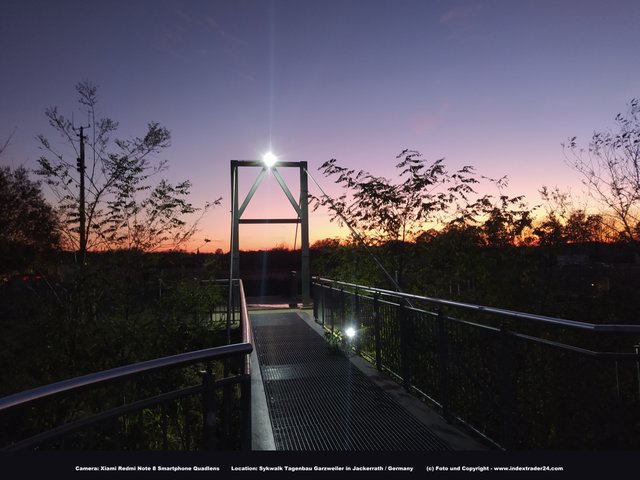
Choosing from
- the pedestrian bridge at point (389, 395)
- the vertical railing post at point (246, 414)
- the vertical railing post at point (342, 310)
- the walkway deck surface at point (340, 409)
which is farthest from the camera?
the vertical railing post at point (342, 310)

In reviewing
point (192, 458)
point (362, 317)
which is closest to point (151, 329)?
point (362, 317)

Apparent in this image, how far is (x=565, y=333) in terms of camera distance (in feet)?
17.1

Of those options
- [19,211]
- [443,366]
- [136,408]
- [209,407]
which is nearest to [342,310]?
[443,366]

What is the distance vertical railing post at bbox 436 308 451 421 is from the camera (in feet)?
12.1

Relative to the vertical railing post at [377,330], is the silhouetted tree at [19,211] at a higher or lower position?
higher

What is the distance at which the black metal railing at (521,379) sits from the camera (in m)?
2.51

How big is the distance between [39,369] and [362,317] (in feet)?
13.8

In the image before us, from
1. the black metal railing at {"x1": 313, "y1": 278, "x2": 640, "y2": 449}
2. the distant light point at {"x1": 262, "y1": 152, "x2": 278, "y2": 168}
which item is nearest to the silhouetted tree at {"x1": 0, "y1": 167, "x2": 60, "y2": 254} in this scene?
the distant light point at {"x1": 262, "y1": 152, "x2": 278, "y2": 168}

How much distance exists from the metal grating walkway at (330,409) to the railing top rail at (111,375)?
146cm

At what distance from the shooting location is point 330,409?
13.0 ft

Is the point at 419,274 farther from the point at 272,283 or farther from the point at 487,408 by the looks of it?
the point at 272,283

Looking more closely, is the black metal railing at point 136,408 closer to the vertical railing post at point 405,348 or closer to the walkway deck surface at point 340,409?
the walkway deck surface at point 340,409

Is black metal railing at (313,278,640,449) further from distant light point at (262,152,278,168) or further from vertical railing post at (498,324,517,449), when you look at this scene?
distant light point at (262,152,278,168)

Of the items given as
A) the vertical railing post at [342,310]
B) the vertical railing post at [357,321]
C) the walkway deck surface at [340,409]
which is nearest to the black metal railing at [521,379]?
the walkway deck surface at [340,409]
